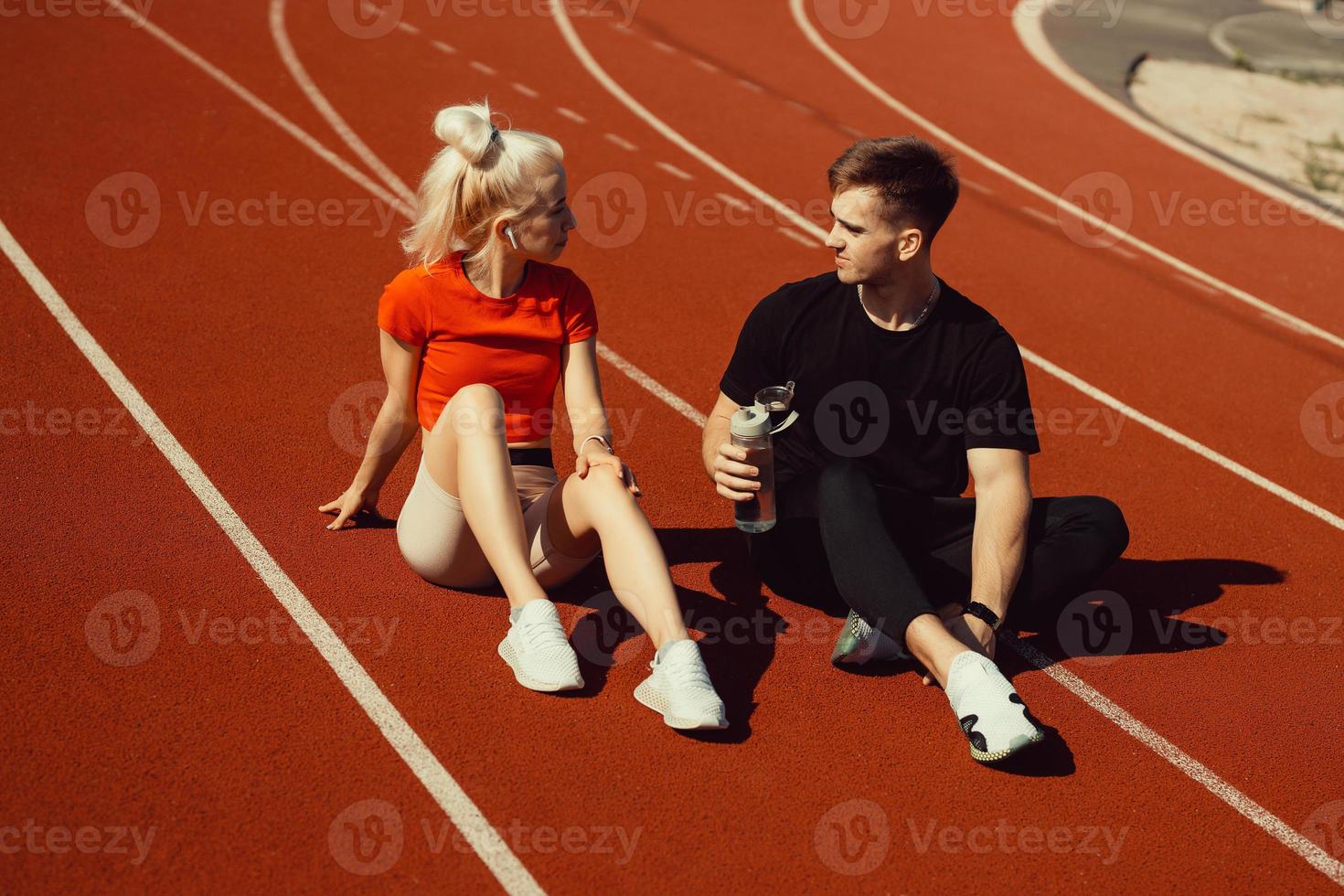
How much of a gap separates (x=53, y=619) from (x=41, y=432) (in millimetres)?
1442

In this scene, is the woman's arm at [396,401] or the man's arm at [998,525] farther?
the woman's arm at [396,401]

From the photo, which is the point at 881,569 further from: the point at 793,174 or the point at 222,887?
the point at 793,174

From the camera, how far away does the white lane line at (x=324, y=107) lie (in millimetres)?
8820

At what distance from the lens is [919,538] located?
450cm

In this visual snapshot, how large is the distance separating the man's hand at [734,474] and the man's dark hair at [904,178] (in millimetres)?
966

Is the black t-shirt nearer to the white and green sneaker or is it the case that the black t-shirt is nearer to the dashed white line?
the white and green sneaker

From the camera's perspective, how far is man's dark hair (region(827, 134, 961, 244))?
428 cm

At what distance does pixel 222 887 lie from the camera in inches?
135

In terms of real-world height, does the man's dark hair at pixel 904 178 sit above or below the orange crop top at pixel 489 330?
above

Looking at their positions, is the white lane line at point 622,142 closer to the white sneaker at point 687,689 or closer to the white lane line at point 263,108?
the white lane line at point 263,108

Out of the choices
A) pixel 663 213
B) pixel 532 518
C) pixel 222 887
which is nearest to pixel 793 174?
pixel 663 213

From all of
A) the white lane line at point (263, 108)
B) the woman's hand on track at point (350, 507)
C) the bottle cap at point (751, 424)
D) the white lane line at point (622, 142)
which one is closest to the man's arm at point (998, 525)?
the bottle cap at point (751, 424)

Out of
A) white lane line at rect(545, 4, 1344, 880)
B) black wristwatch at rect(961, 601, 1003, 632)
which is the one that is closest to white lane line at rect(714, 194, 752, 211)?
white lane line at rect(545, 4, 1344, 880)

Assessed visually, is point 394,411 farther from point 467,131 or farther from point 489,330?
point 467,131
